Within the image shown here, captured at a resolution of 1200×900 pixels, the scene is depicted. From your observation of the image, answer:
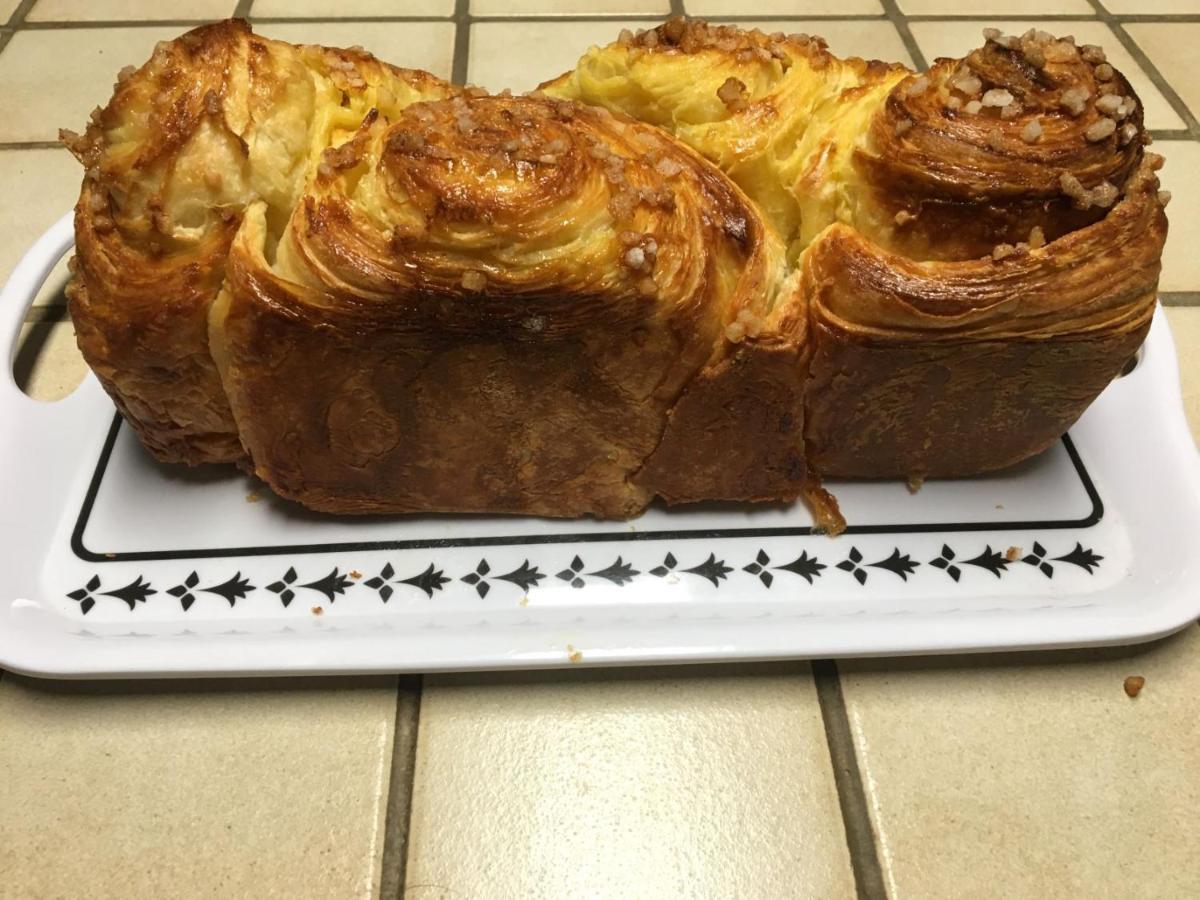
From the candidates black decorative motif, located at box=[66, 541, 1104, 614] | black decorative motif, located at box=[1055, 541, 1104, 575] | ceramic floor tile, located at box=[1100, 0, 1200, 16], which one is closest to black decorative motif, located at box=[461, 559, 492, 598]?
black decorative motif, located at box=[66, 541, 1104, 614]

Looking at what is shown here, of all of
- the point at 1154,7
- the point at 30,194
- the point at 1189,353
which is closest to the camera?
the point at 1189,353

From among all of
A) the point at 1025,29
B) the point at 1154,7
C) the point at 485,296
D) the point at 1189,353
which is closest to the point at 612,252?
the point at 485,296

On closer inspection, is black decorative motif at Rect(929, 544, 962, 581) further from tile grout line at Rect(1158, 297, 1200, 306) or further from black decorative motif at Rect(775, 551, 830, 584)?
tile grout line at Rect(1158, 297, 1200, 306)

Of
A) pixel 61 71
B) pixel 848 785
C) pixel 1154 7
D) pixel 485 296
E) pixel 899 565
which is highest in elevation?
pixel 485 296

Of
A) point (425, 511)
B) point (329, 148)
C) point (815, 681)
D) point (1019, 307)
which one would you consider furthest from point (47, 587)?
point (1019, 307)

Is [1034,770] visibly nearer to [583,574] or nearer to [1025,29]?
[583,574]
